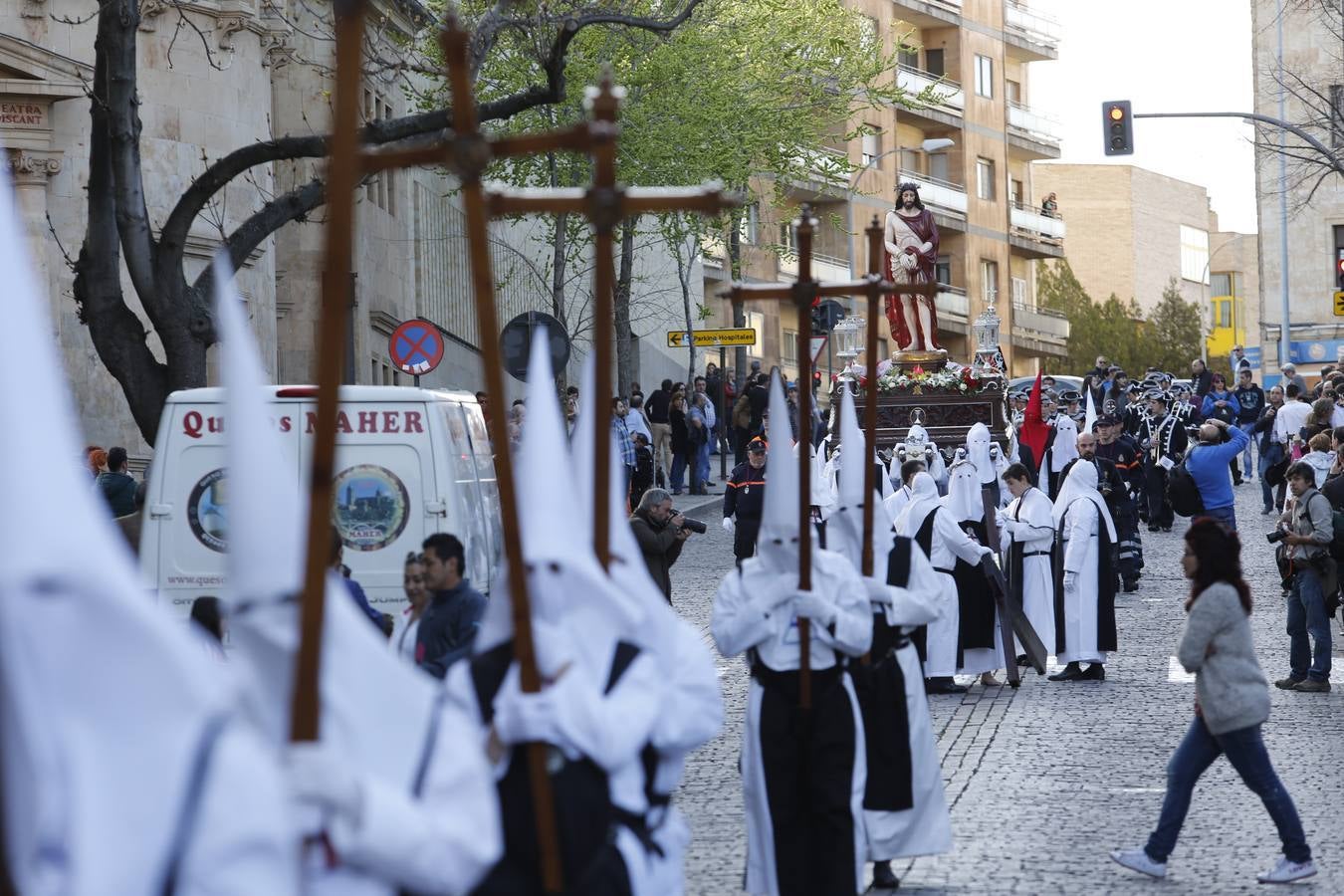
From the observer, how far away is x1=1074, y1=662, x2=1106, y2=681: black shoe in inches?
673

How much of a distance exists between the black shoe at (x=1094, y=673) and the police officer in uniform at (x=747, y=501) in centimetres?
320

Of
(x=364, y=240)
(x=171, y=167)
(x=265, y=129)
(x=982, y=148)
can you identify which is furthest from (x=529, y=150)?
(x=982, y=148)

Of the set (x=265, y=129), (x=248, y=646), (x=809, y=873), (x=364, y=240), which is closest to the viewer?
(x=248, y=646)

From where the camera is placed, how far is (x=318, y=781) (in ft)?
13.8

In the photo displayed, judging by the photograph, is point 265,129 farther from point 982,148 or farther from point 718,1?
point 982,148

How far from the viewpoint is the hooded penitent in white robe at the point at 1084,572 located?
17.2 m

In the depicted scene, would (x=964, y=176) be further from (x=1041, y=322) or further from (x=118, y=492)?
(x=118, y=492)

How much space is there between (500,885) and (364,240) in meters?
32.7

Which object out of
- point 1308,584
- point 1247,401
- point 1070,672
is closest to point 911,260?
point 1247,401

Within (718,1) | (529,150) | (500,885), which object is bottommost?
(500,885)

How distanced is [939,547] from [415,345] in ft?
25.8

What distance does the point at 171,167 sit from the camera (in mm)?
27062

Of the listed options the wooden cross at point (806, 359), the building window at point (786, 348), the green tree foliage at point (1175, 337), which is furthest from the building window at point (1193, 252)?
the wooden cross at point (806, 359)

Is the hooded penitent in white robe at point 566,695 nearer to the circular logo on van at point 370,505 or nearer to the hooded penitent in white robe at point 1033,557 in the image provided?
the circular logo on van at point 370,505
